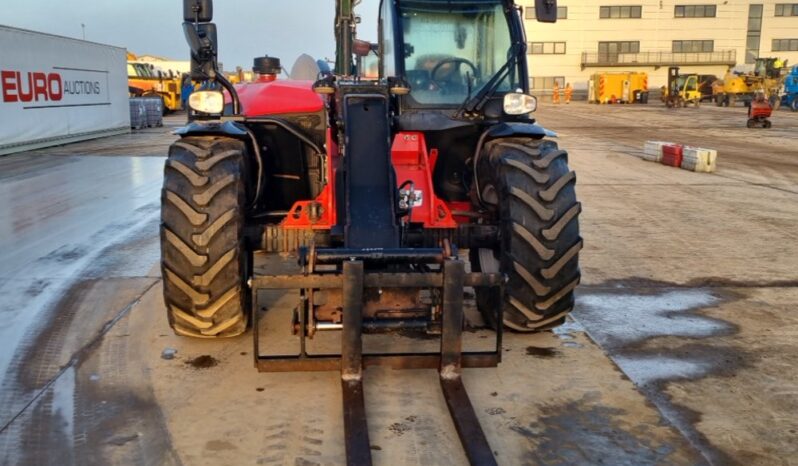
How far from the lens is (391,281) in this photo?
4.25m

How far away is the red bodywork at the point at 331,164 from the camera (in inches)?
207

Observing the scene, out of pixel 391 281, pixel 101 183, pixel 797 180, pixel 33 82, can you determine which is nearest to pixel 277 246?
pixel 391 281

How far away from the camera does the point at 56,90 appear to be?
21.1 meters

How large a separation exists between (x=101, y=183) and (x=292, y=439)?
11.3 meters

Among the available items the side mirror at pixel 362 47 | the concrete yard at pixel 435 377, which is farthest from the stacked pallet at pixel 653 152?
the side mirror at pixel 362 47

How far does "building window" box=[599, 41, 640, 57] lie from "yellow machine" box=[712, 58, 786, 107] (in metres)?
18.0

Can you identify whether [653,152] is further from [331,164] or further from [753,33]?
[753,33]

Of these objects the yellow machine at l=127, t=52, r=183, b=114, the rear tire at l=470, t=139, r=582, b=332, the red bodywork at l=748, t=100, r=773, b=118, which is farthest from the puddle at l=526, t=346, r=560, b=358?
the yellow machine at l=127, t=52, r=183, b=114

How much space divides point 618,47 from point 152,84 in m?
42.7

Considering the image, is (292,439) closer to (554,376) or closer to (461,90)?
(554,376)

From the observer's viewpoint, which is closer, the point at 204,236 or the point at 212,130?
the point at 204,236

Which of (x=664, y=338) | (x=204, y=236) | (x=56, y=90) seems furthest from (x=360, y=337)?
(x=56, y=90)

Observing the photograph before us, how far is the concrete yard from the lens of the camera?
396 cm

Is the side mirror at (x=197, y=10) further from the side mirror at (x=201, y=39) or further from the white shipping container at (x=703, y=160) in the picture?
the white shipping container at (x=703, y=160)
